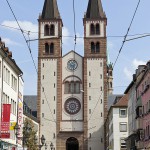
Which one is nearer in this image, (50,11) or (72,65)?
(72,65)

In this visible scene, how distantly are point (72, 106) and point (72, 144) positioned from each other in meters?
8.32

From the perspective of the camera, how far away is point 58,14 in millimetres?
89812

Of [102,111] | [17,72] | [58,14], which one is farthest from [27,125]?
[58,14]

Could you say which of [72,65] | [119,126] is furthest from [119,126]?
[72,65]

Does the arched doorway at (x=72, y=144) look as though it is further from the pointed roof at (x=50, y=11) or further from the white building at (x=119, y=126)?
the pointed roof at (x=50, y=11)

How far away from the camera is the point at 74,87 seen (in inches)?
3361

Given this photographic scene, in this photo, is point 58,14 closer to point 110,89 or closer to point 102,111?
point 102,111

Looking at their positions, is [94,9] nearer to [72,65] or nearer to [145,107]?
[72,65]

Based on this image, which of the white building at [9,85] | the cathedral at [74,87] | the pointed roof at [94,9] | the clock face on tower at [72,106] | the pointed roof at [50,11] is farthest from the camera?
the pointed roof at [50,11]

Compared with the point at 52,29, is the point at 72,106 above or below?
below

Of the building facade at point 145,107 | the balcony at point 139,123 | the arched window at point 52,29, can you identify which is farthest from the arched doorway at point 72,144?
the building facade at point 145,107

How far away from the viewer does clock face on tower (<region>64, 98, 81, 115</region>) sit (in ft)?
275

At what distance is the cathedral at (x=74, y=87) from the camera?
82.2 metres

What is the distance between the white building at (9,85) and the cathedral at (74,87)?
32167mm
